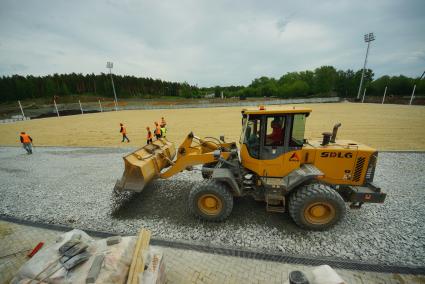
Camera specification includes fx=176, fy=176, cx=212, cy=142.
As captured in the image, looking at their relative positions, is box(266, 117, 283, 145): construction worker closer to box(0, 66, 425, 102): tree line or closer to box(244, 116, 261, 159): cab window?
box(244, 116, 261, 159): cab window

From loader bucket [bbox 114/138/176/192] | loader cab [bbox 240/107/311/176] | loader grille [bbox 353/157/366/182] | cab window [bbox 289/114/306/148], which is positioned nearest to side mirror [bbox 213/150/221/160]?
loader cab [bbox 240/107/311/176]

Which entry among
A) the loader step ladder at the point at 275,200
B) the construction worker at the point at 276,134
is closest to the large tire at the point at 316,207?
the loader step ladder at the point at 275,200

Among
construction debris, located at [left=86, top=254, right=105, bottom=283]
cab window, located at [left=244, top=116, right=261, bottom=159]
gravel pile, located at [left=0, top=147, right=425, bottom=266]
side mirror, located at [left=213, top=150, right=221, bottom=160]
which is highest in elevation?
cab window, located at [left=244, top=116, right=261, bottom=159]

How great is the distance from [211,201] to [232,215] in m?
0.71

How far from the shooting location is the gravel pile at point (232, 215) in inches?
136

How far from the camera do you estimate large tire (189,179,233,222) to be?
4008 millimetres

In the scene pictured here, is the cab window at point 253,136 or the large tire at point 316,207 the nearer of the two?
the large tire at point 316,207

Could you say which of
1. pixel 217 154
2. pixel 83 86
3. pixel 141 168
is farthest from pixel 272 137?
pixel 83 86

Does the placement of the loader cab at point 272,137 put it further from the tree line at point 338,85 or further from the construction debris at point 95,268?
the tree line at point 338,85

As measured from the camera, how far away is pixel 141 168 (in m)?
4.35

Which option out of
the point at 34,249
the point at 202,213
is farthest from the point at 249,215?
the point at 34,249

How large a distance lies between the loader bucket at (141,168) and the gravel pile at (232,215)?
2.70ft

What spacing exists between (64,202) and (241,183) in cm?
537

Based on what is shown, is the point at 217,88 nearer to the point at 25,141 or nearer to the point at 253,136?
the point at 25,141
